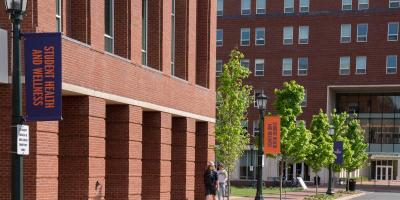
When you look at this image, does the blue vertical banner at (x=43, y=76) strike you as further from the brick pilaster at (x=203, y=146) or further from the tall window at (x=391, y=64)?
the tall window at (x=391, y=64)

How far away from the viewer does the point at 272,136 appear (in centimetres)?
2769

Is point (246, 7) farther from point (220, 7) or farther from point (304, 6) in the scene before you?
point (304, 6)

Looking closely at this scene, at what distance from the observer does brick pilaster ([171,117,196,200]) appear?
26859 mm

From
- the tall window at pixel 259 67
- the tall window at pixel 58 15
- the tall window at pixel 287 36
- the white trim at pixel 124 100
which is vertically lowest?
the white trim at pixel 124 100

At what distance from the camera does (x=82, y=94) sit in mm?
17859

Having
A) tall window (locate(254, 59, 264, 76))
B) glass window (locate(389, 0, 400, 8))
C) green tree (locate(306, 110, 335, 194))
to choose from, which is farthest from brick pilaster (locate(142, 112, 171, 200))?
glass window (locate(389, 0, 400, 8))

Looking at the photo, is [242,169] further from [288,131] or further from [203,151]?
[203,151]

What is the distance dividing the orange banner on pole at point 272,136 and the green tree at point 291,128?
1136 centimetres

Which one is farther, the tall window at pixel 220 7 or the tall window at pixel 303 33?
the tall window at pixel 220 7

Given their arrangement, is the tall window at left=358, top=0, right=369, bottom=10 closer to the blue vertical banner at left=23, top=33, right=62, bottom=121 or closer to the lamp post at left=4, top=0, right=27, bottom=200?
the blue vertical banner at left=23, top=33, right=62, bottom=121

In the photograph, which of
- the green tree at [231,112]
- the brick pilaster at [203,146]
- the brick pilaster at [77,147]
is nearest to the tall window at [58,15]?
the brick pilaster at [77,147]

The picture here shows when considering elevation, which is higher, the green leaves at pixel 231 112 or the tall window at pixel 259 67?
the tall window at pixel 259 67

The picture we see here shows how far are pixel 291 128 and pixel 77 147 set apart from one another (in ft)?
76.3

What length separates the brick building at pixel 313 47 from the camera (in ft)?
214
